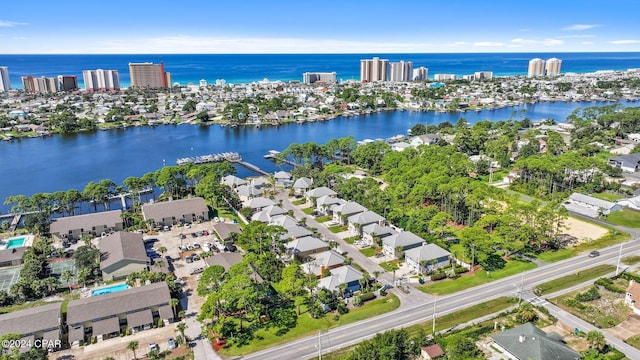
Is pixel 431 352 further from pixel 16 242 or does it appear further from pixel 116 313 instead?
pixel 16 242

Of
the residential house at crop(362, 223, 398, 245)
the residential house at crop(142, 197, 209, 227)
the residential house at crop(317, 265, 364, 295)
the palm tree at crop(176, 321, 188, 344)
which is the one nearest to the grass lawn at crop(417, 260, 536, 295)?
the residential house at crop(317, 265, 364, 295)

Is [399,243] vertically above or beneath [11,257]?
above

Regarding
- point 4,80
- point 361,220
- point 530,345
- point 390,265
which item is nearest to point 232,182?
point 361,220

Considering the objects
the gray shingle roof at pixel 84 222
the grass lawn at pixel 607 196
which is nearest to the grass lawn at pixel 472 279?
the grass lawn at pixel 607 196

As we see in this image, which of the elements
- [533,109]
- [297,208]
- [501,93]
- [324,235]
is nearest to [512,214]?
[324,235]

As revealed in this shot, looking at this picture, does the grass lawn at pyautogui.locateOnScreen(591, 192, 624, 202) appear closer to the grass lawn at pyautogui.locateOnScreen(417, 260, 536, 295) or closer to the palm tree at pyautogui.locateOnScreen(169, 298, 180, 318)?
the grass lawn at pyautogui.locateOnScreen(417, 260, 536, 295)

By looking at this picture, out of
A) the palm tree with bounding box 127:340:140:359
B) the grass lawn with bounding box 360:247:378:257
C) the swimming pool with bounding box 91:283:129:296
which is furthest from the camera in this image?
the grass lawn with bounding box 360:247:378:257

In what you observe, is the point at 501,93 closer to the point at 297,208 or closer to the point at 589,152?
the point at 589,152
